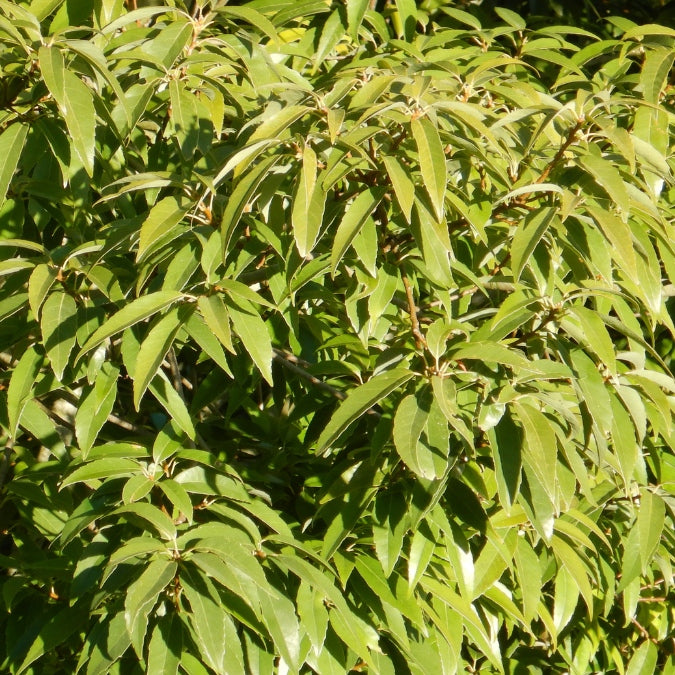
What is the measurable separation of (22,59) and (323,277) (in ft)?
1.97

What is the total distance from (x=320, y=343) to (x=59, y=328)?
543 millimetres

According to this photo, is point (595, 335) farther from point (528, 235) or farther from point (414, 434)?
point (414, 434)

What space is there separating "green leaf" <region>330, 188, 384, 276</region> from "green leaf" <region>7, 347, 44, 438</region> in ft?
1.60

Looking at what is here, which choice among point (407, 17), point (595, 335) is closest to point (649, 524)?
point (595, 335)

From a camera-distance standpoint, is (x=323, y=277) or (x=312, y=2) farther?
(x=312, y=2)

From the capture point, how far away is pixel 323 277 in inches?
64.7

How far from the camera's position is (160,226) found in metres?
1.27

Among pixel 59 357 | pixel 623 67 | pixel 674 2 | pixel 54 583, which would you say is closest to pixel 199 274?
pixel 59 357

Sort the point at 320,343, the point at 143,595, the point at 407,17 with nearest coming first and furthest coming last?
the point at 143,595 → the point at 320,343 → the point at 407,17

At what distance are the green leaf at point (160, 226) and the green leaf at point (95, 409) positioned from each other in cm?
23

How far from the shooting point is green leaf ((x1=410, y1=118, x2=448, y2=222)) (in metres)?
1.20

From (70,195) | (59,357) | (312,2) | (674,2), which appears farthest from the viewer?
(674,2)

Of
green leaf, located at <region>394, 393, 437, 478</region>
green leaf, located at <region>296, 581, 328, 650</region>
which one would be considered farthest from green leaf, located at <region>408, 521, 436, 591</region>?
green leaf, located at <region>394, 393, 437, 478</region>

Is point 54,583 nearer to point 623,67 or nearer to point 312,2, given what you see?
point 312,2
